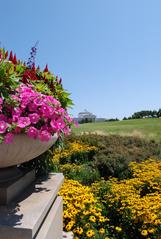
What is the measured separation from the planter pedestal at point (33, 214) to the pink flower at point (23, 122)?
516mm

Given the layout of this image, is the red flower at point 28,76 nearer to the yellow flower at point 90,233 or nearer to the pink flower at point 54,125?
the pink flower at point 54,125

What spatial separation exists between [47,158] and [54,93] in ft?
1.94

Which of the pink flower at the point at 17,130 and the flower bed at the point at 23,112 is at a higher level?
the flower bed at the point at 23,112

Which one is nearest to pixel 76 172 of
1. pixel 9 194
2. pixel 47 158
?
pixel 47 158

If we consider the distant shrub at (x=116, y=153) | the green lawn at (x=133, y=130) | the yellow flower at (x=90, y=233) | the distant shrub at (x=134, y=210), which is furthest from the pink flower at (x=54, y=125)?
the green lawn at (x=133, y=130)

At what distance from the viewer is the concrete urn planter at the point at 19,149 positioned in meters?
1.76

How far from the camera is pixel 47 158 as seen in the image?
8.89ft

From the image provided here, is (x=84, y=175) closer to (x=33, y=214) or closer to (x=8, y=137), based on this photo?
(x=33, y=214)

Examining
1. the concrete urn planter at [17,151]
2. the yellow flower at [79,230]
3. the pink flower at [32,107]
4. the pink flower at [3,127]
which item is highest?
the pink flower at [32,107]

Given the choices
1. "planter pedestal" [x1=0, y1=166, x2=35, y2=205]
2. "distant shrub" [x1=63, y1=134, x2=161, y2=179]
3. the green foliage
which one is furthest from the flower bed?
"distant shrub" [x1=63, y1=134, x2=161, y2=179]

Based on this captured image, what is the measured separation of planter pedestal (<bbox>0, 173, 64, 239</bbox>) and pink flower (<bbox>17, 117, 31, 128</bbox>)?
20.3 inches

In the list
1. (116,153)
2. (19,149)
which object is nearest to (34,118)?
(19,149)

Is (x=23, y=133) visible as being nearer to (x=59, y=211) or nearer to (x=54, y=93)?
(x=54, y=93)

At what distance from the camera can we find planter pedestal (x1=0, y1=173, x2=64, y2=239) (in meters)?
1.69
